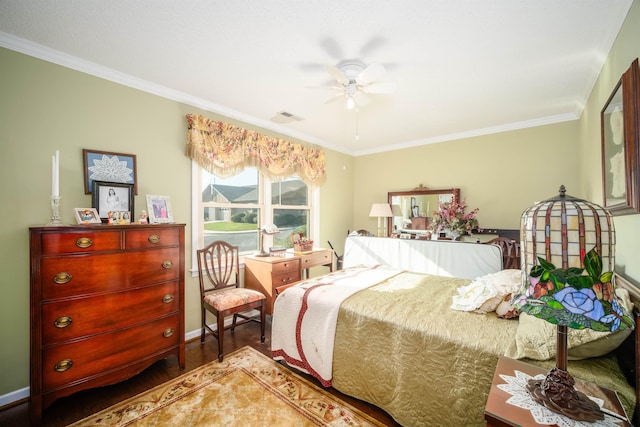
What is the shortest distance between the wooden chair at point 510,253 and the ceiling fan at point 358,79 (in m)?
2.52

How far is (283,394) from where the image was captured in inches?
79.7

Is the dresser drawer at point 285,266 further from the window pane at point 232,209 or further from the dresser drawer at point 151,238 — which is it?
the dresser drawer at point 151,238

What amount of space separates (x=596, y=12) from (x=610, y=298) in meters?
1.96

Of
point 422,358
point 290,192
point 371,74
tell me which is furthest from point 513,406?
point 290,192

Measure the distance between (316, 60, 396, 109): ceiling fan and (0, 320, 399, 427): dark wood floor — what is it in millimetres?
2447

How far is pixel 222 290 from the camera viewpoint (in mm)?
3160

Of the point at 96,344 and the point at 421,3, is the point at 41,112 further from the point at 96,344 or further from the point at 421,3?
the point at 421,3

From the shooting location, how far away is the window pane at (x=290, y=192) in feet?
13.6

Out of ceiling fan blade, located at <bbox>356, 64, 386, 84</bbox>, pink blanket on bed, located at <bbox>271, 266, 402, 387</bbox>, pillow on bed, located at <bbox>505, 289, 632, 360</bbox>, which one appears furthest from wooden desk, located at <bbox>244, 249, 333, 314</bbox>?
pillow on bed, located at <bbox>505, 289, 632, 360</bbox>

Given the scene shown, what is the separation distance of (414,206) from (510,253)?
1631 mm

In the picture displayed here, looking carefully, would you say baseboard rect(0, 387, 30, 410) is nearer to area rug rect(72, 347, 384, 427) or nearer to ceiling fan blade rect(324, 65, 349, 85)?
area rug rect(72, 347, 384, 427)

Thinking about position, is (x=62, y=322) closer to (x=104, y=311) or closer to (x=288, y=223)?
(x=104, y=311)

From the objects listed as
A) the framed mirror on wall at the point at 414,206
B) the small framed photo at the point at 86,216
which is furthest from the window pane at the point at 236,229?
the framed mirror on wall at the point at 414,206

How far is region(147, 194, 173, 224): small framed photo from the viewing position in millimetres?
2557
